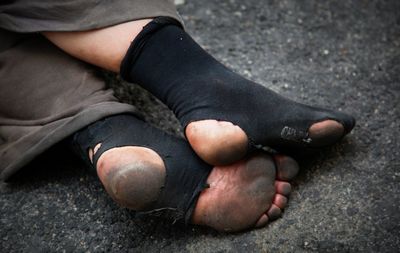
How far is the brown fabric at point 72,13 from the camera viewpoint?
37.2 inches

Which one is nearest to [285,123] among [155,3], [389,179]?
[389,179]

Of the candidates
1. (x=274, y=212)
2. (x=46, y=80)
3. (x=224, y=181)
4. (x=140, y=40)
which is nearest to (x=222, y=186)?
(x=224, y=181)

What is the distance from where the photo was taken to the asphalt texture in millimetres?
885

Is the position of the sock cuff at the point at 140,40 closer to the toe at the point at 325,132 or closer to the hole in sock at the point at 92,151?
the hole in sock at the point at 92,151

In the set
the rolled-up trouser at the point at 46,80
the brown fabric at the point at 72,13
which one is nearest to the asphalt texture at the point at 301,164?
the rolled-up trouser at the point at 46,80

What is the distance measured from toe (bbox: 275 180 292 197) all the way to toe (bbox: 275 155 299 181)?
11 mm

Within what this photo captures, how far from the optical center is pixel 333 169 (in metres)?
0.98

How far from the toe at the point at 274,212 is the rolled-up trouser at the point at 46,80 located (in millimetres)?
325

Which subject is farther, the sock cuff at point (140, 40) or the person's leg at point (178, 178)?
the sock cuff at point (140, 40)

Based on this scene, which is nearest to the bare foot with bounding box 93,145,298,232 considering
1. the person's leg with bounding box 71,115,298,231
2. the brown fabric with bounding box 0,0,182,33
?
the person's leg with bounding box 71,115,298,231

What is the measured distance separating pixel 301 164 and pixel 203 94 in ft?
0.88

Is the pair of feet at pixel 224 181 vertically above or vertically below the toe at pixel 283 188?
above

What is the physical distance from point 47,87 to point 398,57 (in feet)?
2.85

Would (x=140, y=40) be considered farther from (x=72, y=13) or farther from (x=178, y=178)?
(x=178, y=178)
